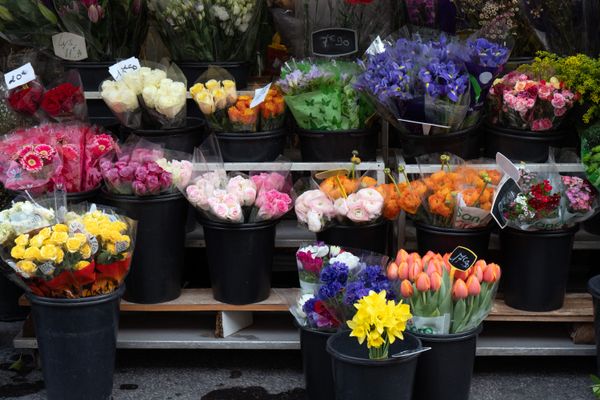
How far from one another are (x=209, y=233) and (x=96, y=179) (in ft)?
1.80

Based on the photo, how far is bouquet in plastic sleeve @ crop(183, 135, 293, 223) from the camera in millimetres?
4293

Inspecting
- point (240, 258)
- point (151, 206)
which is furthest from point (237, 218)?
point (151, 206)

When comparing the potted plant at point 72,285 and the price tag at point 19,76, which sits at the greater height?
the price tag at point 19,76

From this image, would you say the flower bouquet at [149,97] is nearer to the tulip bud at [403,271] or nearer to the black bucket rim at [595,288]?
the tulip bud at [403,271]

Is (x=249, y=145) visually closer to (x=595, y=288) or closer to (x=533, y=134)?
(x=533, y=134)

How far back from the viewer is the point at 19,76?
4672 mm

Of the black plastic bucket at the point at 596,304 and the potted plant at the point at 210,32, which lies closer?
the black plastic bucket at the point at 596,304

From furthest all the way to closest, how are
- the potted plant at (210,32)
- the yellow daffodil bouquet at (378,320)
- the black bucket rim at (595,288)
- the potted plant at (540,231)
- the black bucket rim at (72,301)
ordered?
1. the potted plant at (210,32)
2. the potted plant at (540,231)
3. the black bucket rim at (595,288)
4. the black bucket rim at (72,301)
5. the yellow daffodil bouquet at (378,320)

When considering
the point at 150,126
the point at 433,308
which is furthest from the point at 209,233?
the point at 433,308

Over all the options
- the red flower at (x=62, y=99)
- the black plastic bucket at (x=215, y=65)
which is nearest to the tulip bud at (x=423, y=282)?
the black plastic bucket at (x=215, y=65)

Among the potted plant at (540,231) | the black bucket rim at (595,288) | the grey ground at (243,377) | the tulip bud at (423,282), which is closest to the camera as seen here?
the tulip bud at (423,282)

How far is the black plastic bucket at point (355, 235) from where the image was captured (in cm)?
435

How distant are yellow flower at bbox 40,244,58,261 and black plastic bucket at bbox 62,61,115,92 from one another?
1393 millimetres

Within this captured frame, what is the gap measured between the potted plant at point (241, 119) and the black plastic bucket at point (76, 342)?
0.95 m
